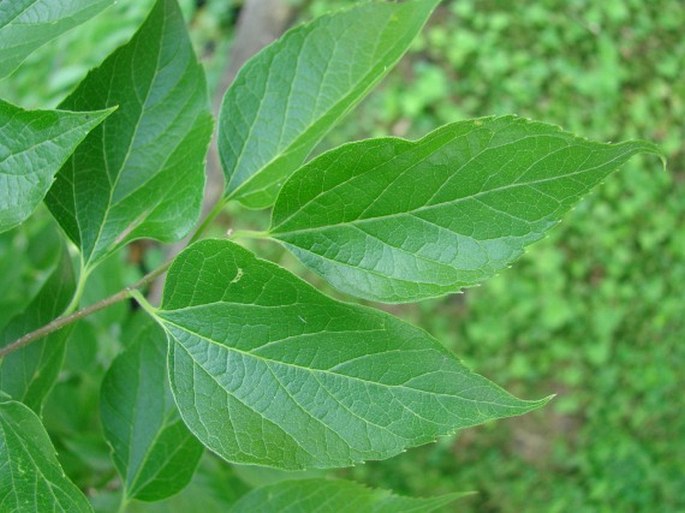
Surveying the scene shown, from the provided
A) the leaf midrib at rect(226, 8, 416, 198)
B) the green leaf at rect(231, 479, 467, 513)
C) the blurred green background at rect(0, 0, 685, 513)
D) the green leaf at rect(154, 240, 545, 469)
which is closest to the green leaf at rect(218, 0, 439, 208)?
the leaf midrib at rect(226, 8, 416, 198)

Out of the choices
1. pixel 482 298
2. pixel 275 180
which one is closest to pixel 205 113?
pixel 275 180

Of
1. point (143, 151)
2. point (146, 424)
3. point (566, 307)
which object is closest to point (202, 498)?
point (146, 424)

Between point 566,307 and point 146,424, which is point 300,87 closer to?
point 146,424

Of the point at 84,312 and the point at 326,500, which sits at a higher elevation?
the point at 84,312

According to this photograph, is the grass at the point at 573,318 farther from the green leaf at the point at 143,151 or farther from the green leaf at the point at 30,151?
the green leaf at the point at 30,151

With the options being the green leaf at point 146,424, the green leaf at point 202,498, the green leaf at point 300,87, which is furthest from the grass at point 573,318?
the green leaf at point 300,87
